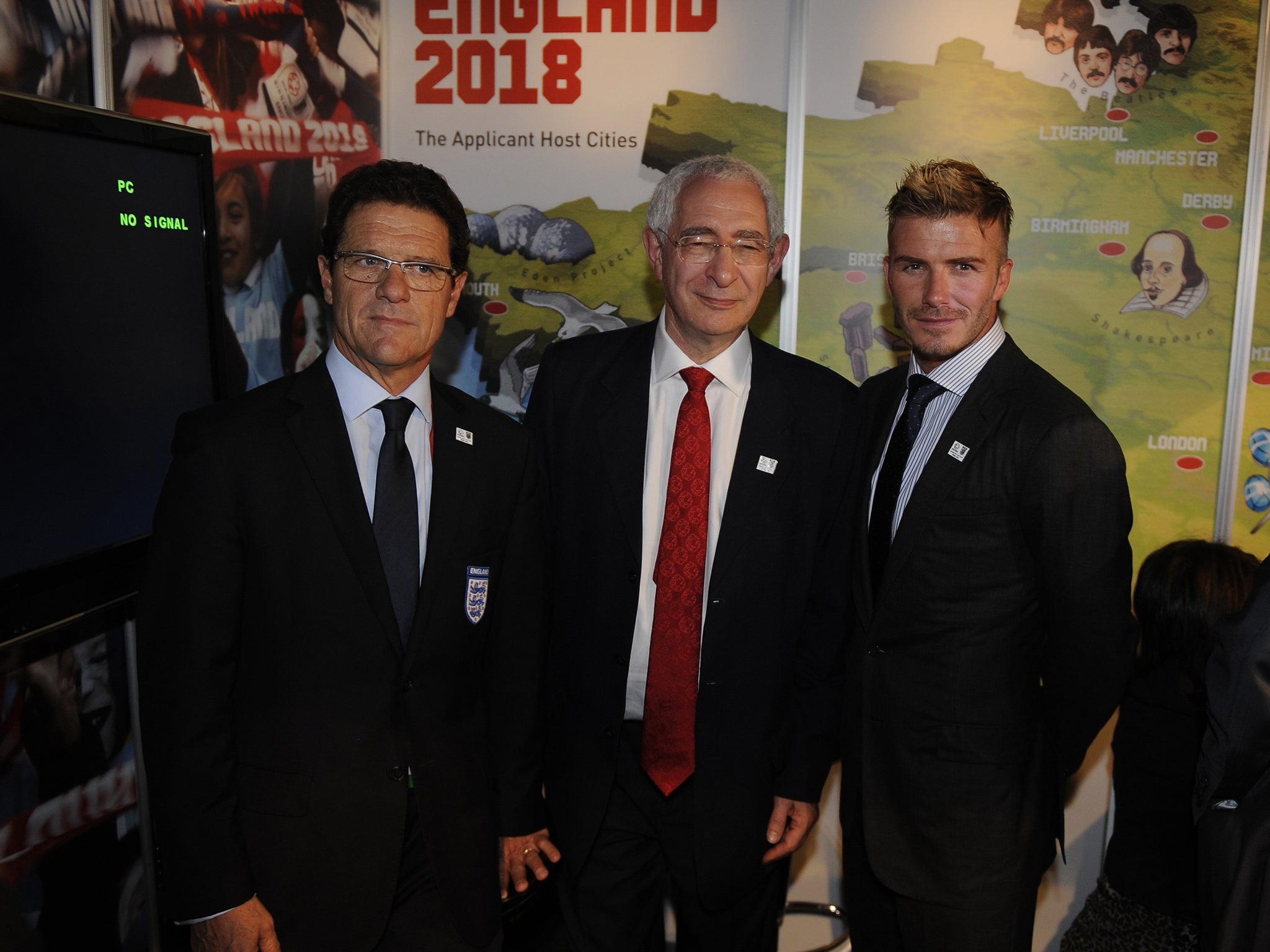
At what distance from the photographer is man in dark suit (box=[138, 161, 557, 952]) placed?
160 cm

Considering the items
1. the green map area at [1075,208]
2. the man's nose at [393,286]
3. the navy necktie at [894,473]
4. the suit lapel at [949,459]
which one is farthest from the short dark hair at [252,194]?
the suit lapel at [949,459]

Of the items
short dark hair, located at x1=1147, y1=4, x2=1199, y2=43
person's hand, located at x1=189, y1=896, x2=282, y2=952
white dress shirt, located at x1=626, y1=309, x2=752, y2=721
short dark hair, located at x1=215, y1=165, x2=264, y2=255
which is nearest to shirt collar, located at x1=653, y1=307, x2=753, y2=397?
white dress shirt, located at x1=626, y1=309, x2=752, y2=721

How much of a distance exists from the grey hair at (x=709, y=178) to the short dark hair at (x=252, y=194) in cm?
181

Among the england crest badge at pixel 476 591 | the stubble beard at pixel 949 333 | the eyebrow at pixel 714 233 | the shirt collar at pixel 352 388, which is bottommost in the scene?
the england crest badge at pixel 476 591

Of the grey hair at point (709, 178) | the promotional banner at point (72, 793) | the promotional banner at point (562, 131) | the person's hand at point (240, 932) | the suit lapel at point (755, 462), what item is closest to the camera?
the person's hand at point (240, 932)

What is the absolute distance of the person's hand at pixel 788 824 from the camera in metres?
2.23

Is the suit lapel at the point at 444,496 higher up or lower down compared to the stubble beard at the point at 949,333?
lower down

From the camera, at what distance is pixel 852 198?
10.8ft

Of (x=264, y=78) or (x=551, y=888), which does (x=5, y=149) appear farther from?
(x=551, y=888)

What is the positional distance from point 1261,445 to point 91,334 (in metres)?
3.56

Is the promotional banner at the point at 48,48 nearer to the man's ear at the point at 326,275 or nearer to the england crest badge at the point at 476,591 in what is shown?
the man's ear at the point at 326,275

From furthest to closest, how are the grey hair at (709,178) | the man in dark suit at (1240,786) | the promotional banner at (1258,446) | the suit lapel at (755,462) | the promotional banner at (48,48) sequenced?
the promotional banner at (1258,446) → the promotional banner at (48,48) → the grey hair at (709,178) → the suit lapel at (755,462) → the man in dark suit at (1240,786)

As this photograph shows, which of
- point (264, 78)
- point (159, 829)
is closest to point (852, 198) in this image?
point (264, 78)

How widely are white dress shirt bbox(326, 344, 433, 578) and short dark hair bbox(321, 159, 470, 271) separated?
24 centimetres
